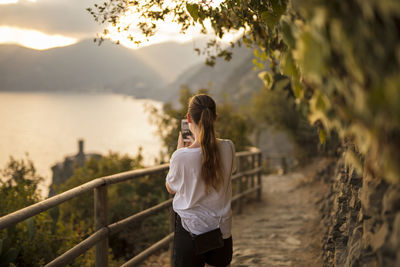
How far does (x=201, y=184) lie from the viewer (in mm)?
2252

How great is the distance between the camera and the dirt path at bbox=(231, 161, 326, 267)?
458 cm

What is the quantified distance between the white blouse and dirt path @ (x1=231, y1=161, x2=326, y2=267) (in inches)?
90.9

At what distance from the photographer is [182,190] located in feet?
7.47

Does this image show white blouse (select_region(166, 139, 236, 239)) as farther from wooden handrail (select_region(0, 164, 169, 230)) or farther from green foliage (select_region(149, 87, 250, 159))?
green foliage (select_region(149, 87, 250, 159))

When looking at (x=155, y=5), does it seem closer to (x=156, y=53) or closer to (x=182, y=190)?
(x=182, y=190)

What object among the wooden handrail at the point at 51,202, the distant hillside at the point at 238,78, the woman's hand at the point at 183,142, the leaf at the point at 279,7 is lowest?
the wooden handrail at the point at 51,202

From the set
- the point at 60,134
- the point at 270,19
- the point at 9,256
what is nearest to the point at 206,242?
the point at 270,19

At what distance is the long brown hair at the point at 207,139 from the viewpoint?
2.21 metres

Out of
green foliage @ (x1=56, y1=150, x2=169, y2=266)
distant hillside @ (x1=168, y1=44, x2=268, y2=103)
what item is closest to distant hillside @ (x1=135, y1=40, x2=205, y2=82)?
distant hillside @ (x1=168, y1=44, x2=268, y2=103)

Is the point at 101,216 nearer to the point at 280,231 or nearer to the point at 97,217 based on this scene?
the point at 97,217

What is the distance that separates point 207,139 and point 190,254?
0.68 metres

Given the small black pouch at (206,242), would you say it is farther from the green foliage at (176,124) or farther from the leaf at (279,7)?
the green foliage at (176,124)

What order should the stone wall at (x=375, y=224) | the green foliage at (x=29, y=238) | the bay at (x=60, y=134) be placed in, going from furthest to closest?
the bay at (x=60, y=134) < the green foliage at (x=29, y=238) < the stone wall at (x=375, y=224)

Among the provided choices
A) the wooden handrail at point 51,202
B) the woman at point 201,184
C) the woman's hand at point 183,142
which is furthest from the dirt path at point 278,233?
the woman's hand at point 183,142
